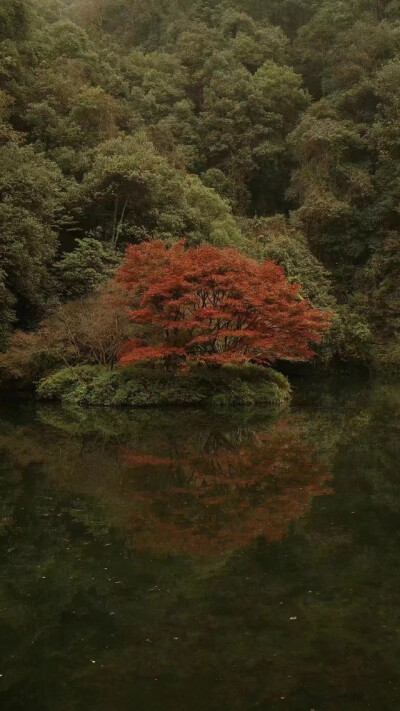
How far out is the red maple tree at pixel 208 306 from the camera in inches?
661

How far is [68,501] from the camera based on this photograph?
8367 millimetres

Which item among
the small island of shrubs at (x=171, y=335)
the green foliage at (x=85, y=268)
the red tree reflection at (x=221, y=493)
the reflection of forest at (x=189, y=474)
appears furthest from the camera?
the green foliage at (x=85, y=268)

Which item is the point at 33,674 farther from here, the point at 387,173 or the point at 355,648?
the point at 387,173

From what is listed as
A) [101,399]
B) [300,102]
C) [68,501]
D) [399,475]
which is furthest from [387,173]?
[68,501]

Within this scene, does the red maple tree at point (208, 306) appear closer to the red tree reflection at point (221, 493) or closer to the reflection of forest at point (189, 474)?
the reflection of forest at point (189, 474)

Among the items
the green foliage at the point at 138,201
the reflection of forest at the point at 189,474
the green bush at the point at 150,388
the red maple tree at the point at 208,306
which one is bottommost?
the green bush at the point at 150,388

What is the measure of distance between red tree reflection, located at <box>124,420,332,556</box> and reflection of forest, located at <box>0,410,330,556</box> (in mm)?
12

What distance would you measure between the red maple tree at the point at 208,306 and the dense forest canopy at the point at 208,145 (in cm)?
395

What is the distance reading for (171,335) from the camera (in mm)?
18219

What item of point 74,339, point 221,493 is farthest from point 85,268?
point 221,493

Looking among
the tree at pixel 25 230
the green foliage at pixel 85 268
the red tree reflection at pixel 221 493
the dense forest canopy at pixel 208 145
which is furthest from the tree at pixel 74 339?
the red tree reflection at pixel 221 493

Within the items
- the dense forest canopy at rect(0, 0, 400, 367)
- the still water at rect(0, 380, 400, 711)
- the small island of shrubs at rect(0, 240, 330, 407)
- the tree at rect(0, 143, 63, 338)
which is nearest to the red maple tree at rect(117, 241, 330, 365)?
the small island of shrubs at rect(0, 240, 330, 407)

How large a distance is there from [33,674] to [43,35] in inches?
1288

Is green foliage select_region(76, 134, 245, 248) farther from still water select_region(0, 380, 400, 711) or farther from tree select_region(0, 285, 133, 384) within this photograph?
still water select_region(0, 380, 400, 711)
